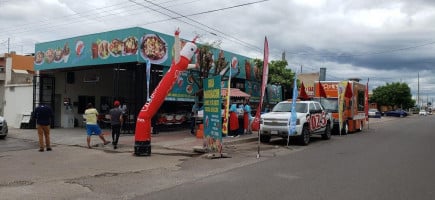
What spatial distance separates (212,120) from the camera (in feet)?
47.1

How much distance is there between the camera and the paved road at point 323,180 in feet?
26.4

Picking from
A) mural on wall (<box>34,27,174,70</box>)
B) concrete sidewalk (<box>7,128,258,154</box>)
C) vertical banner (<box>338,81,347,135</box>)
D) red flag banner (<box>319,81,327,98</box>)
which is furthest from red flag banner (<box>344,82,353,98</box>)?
mural on wall (<box>34,27,174,70</box>)

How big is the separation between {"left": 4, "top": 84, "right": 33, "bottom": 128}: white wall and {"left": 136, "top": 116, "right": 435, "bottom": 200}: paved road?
17591 millimetres

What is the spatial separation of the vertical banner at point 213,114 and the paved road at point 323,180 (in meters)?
1.92

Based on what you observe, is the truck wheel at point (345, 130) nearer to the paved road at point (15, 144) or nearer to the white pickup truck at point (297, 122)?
the white pickup truck at point (297, 122)

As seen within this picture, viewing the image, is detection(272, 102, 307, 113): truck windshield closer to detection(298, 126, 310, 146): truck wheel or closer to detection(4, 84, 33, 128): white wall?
detection(298, 126, 310, 146): truck wheel

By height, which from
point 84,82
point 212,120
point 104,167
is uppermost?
point 84,82

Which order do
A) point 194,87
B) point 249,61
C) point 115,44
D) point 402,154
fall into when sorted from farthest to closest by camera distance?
point 249,61, point 194,87, point 115,44, point 402,154

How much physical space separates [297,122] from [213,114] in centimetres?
479

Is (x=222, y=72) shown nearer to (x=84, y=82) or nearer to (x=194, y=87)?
(x=194, y=87)

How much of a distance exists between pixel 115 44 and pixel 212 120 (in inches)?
337

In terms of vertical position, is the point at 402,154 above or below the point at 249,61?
below

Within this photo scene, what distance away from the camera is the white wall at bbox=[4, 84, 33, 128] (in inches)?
1017

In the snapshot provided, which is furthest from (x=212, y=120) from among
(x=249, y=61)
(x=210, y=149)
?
(x=249, y=61)
